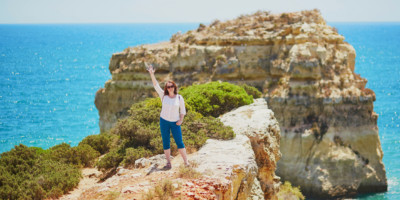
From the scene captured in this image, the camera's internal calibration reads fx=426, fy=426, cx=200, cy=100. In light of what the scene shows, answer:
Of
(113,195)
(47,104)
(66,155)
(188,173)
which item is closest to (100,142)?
(66,155)

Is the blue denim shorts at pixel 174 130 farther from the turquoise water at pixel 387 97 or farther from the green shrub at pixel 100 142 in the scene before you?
the turquoise water at pixel 387 97

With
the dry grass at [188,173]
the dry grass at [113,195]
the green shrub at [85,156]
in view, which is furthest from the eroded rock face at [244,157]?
the green shrub at [85,156]

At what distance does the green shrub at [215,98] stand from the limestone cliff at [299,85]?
1386cm

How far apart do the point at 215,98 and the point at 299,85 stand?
611 inches

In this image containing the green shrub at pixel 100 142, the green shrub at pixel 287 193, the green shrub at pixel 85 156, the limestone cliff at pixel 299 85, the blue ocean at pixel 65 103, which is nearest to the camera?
the green shrub at pixel 85 156

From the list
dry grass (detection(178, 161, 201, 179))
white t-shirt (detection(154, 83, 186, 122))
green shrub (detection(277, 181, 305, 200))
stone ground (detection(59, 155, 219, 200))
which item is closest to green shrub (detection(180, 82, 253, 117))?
stone ground (detection(59, 155, 219, 200))

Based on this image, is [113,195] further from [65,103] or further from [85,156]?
[65,103]

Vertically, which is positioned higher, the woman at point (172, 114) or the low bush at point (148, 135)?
the woman at point (172, 114)

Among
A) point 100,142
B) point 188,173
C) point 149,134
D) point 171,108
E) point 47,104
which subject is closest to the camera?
point 188,173

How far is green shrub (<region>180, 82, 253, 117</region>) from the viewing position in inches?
655

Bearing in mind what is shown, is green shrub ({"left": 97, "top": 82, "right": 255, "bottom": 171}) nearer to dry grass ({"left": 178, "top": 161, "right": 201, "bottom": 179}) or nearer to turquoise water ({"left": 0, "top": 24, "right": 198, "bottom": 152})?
dry grass ({"left": 178, "top": 161, "right": 201, "bottom": 179})

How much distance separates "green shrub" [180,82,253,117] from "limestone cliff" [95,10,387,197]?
13.9 metres

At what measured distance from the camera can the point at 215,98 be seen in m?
17.4

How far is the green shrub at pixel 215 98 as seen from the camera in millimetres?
16641
